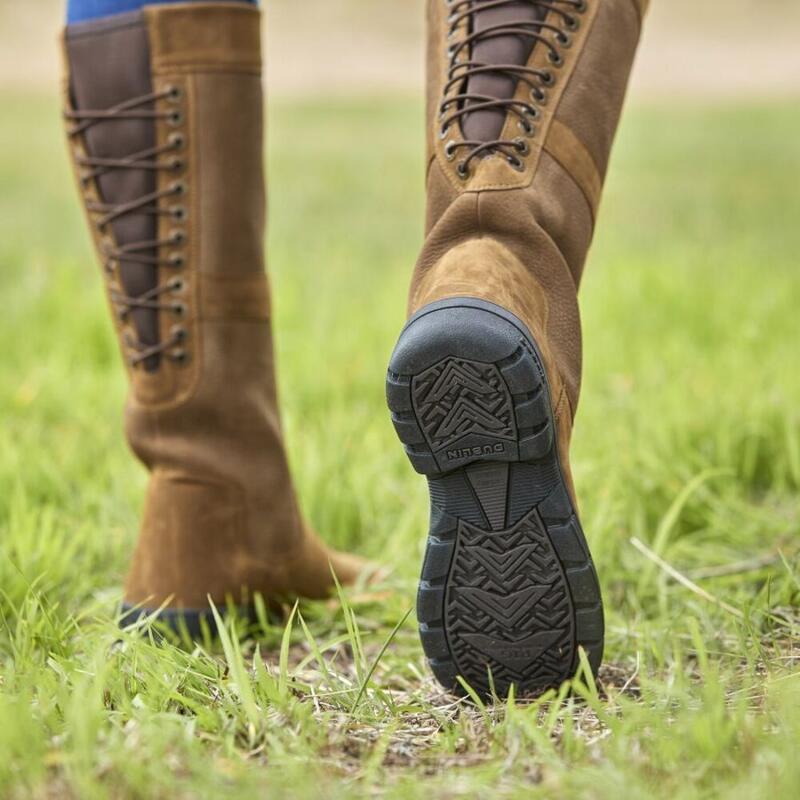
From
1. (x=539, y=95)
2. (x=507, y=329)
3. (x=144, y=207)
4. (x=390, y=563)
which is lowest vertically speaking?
(x=390, y=563)

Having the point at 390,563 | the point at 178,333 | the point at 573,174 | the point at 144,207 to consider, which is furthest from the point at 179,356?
the point at 573,174

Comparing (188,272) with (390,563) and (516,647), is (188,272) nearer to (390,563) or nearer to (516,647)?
(390,563)

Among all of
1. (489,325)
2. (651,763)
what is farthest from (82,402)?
(651,763)

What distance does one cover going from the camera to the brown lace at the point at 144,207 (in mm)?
1623

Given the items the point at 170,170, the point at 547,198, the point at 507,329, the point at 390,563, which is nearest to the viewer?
the point at 507,329

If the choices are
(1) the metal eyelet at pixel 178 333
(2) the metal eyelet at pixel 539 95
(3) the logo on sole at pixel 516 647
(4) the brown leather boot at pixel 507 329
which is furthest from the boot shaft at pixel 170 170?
(3) the logo on sole at pixel 516 647

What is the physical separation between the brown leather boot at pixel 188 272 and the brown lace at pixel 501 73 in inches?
15.3

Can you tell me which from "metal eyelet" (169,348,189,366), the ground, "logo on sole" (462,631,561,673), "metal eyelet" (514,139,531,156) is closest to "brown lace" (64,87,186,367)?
"metal eyelet" (169,348,189,366)

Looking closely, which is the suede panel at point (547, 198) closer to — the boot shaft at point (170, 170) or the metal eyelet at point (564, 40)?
the metal eyelet at point (564, 40)

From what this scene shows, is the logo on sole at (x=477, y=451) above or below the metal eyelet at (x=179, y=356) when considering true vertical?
below

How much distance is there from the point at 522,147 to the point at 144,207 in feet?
1.96

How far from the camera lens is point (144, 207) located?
1.65m

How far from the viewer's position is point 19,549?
1779 millimetres

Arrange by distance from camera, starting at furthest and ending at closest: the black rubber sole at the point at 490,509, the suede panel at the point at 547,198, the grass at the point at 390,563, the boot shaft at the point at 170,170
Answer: the boot shaft at the point at 170,170
the suede panel at the point at 547,198
the black rubber sole at the point at 490,509
the grass at the point at 390,563
